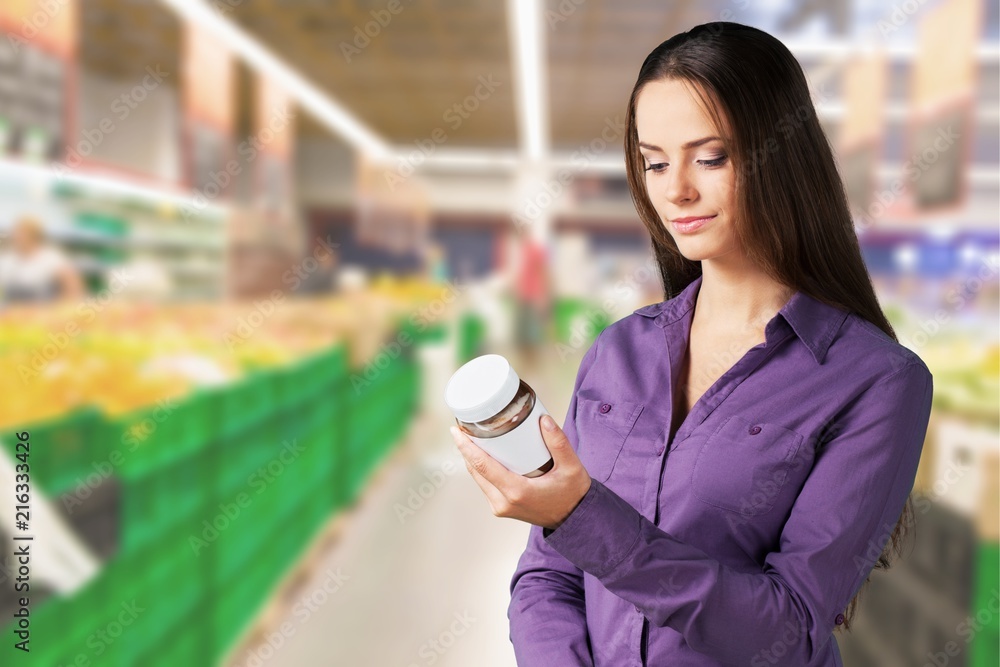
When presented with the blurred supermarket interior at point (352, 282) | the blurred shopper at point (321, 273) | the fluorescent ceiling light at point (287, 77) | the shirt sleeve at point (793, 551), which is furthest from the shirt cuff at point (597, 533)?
the fluorescent ceiling light at point (287, 77)

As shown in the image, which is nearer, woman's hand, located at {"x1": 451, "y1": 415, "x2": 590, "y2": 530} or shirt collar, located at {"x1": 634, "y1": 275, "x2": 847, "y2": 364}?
woman's hand, located at {"x1": 451, "y1": 415, "x2": 590, "y2": 530}

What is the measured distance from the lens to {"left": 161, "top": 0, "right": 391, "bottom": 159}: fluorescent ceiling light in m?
3.82

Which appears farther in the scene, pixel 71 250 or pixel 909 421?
pixel 71 250

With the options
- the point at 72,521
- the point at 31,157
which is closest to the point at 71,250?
the point at 31,157

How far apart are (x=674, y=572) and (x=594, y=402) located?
237mm

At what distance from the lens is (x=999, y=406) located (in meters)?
2.53

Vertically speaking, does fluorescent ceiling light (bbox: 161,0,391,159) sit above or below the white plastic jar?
above

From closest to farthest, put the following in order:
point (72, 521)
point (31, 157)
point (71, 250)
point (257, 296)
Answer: point (72, 521)
point (31, 157)
point (71, 250)
point (257, 296)

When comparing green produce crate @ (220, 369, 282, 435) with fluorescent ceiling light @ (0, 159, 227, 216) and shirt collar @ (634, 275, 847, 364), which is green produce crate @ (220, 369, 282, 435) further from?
shirt collar @ (634, 275, 847, 364)

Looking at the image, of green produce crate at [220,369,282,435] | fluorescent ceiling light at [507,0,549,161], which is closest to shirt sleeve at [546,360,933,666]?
green produce crate at [220,369,282,435]

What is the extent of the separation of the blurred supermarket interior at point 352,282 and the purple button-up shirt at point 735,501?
157cm

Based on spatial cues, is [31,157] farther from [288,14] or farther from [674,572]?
[674,572]

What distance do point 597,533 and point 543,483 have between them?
59mm

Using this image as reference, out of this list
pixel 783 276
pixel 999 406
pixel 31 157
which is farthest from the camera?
pixel 31 157
